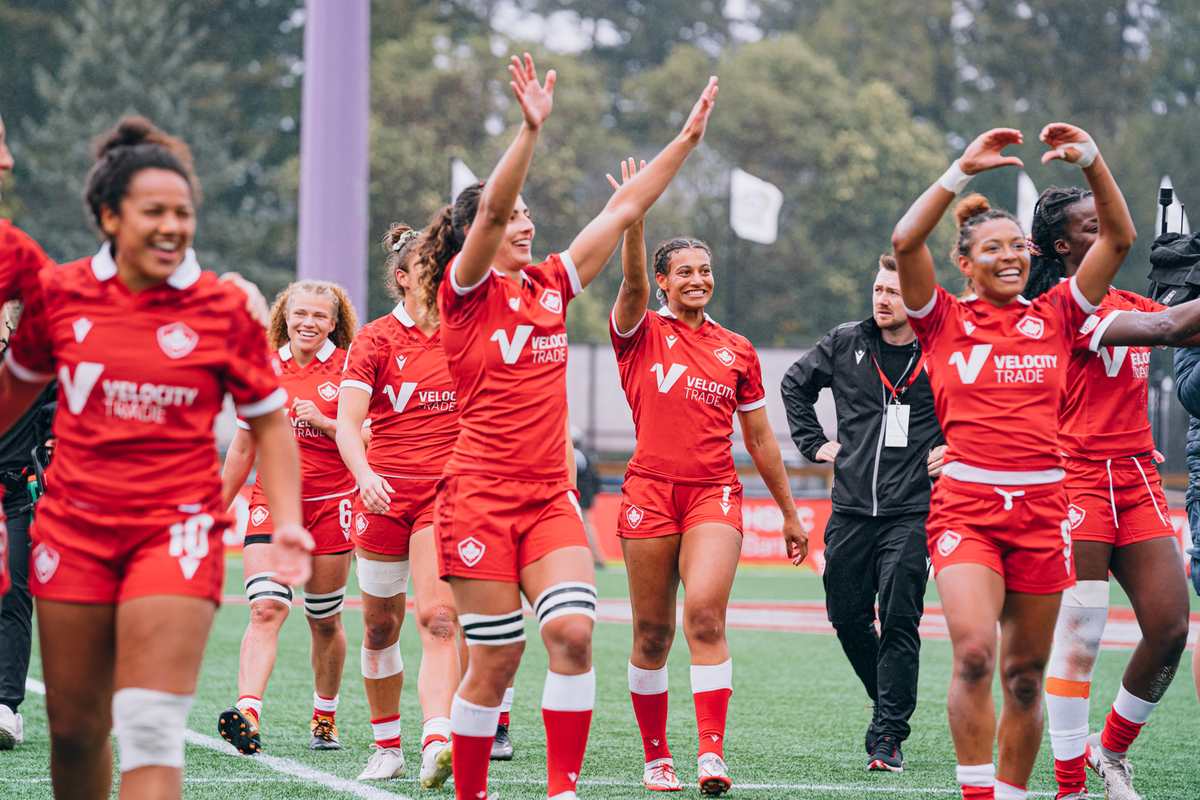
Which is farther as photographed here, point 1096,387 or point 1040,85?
point 1040,85

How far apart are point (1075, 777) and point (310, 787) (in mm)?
3301

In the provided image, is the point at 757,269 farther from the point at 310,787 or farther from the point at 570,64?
the point at 310,787

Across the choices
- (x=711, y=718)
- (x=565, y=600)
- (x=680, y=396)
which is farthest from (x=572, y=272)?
(x=711, y=718)

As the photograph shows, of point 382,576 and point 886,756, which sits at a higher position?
point 382,576

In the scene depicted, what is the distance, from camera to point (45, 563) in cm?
358

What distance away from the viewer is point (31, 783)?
220 inches

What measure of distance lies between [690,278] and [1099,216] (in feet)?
6.61

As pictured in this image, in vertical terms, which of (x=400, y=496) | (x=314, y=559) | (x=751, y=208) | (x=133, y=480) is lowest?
(x=314, y=559)

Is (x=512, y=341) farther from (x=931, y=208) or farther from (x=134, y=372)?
(x=931, y=208)

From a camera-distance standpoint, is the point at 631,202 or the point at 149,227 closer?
the point at 149,227

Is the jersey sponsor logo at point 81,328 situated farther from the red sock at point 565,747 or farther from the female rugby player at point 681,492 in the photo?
the female rugby player at point 681,492

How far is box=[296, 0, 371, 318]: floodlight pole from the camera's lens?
1627 cm

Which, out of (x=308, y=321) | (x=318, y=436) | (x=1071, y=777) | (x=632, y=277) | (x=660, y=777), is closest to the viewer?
(x=1071, y=777)

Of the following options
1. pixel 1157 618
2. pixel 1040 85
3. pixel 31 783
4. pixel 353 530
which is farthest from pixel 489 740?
pixel 1040 85
